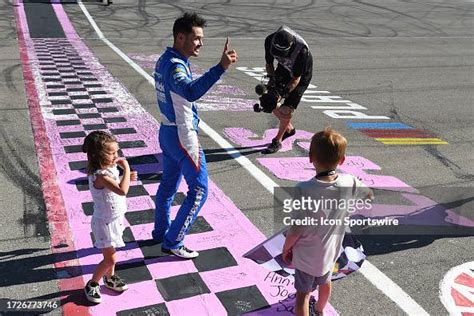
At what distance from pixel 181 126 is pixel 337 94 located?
7.02 metres

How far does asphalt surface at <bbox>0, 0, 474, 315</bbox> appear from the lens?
441 centimetres

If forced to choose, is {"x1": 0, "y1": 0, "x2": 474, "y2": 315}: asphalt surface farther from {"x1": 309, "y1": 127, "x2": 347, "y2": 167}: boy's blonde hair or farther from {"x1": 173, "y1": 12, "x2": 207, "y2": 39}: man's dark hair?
{"x1": 173, "y1": 12, "x2": 207, "y2": 39}: man's dark hair

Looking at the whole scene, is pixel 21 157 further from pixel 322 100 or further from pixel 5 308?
pixel 322 100

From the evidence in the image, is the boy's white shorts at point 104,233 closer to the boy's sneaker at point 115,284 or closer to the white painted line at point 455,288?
the boy's sneaker at point 115,284

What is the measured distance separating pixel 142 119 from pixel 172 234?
13.7ft

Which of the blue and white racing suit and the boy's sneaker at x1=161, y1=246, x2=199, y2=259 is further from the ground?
the blue and white racing suit

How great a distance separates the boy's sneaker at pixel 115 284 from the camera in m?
3.95

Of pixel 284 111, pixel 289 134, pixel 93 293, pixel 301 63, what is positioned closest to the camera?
pixel 93 293

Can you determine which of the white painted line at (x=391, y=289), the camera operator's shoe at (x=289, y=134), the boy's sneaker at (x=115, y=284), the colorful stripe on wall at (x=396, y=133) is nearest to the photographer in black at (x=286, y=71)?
the camera operator's shoe at (x=289, y=134)

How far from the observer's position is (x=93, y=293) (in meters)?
3.79

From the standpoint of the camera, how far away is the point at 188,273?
4.26 m

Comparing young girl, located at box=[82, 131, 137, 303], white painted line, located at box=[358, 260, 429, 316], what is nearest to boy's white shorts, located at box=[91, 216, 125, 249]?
young girl, located at box=[82, 131, 137, 303]

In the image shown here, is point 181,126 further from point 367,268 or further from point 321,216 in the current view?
point 367,268

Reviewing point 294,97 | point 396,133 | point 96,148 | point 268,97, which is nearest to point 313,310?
point 96,148
